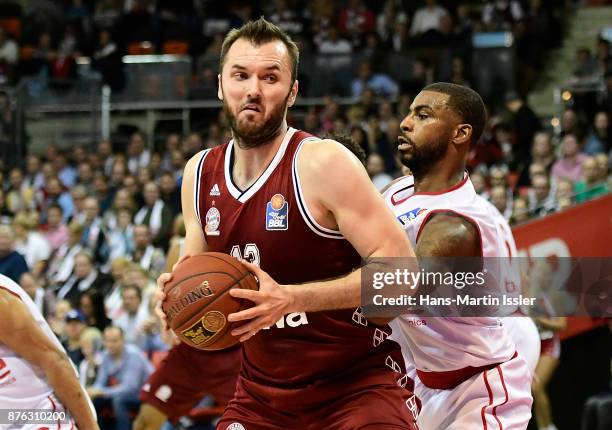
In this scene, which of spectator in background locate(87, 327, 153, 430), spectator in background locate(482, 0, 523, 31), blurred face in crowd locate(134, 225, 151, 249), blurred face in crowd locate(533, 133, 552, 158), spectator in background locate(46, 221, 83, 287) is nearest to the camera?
spectator in background locate(87, 327, 153, 430)

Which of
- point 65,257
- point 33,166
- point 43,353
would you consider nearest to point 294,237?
point 43,353

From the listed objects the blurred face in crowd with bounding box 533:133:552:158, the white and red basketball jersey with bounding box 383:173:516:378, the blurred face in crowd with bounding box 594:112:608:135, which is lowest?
the blurred face in crowd with bounding box 533:133:552:158

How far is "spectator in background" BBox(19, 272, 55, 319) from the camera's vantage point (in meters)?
9.90

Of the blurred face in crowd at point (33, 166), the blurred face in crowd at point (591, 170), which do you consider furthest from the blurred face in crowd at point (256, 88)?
the blurred face in crowd at point (33, 166)

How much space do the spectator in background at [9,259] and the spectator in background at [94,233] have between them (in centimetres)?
117

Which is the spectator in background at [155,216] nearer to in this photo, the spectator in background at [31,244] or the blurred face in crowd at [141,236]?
the blurred face in crowd at [141,236]

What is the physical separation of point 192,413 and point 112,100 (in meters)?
8.35

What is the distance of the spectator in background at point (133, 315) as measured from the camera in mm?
9070

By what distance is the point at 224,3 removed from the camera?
17.5 m

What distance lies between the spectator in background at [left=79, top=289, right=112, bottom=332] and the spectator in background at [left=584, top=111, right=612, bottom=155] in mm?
5097

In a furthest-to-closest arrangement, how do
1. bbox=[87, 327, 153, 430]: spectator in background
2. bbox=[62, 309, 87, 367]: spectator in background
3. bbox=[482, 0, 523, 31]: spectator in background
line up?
1. bbox=[482, 0, 523, 31]: spectator in background
2. bbox=[62, 309, 87, 367]: spectator in background
3. bbox=[87, 327, 153, 430]: spectator in background

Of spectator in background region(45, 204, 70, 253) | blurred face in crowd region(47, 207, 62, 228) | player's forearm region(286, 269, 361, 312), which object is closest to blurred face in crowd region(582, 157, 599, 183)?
spectator in background region(45, 204, 70, 253)

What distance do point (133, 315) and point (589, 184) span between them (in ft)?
13.8

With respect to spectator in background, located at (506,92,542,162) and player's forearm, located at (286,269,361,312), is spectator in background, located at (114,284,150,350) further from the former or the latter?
player's forearm, located at (286,269,361,312)
